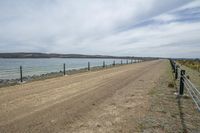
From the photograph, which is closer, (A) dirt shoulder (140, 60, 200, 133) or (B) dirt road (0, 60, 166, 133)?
(B) dirt road (0, 60, 166, 133)

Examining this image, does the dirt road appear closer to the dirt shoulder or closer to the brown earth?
the brown earth

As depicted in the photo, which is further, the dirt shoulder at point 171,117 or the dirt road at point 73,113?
the dirt shoulder at point 171,117

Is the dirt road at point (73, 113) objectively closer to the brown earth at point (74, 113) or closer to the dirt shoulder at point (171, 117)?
the brown earth at point (74, 113)

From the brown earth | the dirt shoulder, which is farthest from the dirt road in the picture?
the dirt shoulder

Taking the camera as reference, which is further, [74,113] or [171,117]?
[74,113]

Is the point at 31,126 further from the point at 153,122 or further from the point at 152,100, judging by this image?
the point at 152,100

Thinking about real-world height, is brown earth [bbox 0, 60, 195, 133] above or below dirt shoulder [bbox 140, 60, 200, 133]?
above

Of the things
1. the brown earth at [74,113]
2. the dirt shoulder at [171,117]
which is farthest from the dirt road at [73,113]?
the dirt shoulder at [171,117]

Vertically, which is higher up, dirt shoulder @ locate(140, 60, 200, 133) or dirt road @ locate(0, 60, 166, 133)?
dirt road @ locate(0, 60, 166, 133)

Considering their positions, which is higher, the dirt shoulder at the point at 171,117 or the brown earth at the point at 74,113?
the brown earth at the point at 74,113

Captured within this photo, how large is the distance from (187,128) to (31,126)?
4030 mm

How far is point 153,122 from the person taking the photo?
7.26 meters

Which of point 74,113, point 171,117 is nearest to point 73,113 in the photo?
point 74,113

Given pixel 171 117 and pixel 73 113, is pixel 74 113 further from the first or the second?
pixel 171 117
